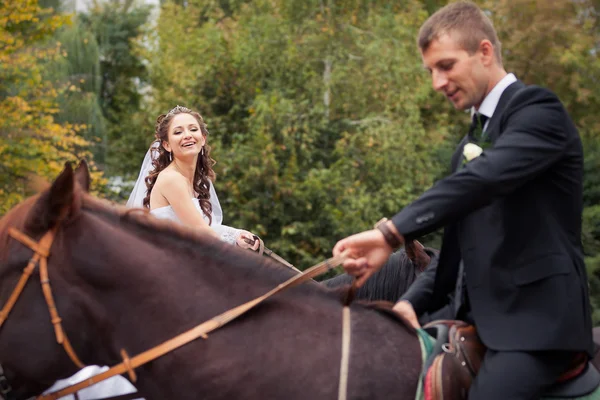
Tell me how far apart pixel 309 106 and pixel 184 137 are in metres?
12.3

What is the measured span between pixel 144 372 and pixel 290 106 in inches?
571

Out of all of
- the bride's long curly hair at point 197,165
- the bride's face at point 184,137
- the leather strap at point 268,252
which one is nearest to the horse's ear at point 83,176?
the leather strap at point 268,252

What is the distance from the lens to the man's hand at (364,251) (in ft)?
10.9

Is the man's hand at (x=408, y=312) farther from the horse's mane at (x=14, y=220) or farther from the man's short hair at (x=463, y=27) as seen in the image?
the horse's mane at (x=14, y=220)

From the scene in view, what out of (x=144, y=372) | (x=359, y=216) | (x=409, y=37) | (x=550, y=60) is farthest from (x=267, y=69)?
(x=144, y=372)

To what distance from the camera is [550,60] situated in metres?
25.5

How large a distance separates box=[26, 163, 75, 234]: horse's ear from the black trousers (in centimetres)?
183

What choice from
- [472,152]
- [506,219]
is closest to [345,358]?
[506,219]

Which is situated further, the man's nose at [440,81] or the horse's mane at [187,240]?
the horse's mane at [187,240]

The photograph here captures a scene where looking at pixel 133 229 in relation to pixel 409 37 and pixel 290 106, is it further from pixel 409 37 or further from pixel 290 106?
pixel 409 37

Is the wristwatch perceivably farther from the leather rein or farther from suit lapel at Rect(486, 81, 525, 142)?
suit lapel at Rect(486, 81, 525, 142)

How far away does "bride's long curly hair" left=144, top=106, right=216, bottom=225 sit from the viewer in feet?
23.2

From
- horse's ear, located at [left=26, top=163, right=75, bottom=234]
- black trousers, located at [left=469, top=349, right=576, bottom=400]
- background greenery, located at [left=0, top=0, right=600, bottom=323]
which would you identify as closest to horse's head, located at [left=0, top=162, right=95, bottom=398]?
horse's ear, located at [left=26, top=163, right=75, bottom=234]

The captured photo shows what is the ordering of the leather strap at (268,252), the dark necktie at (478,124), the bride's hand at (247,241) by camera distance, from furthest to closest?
the bride's hand at (247,241) → the leather strap at (268,252) → the dark necktie at (478,124)
